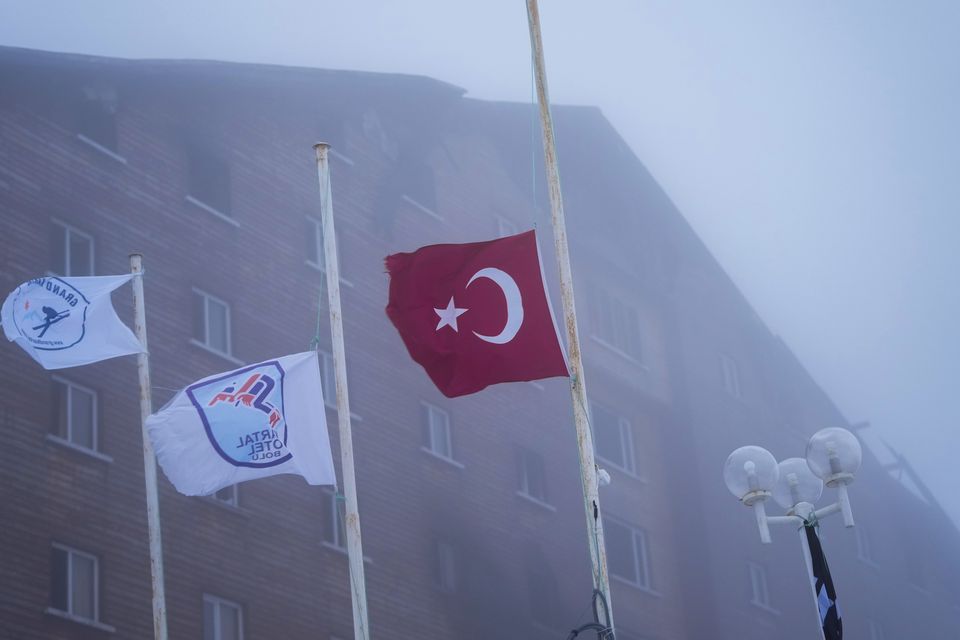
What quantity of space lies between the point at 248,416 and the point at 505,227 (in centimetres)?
2501

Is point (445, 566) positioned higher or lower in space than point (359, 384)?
lower

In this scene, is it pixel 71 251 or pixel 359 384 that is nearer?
pixel 71 251

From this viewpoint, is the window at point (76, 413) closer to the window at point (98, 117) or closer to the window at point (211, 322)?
the window at point (211, 322)

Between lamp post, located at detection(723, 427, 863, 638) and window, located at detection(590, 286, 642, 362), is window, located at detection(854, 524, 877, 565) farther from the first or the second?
lamp post, located at detection(723, 427, 863, 638)

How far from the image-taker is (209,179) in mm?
32781

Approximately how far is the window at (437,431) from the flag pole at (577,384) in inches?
759

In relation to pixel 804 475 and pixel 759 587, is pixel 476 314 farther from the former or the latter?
pixel 759 587

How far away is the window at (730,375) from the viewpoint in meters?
51.5

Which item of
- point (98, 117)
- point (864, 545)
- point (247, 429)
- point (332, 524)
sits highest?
point (864, 545)

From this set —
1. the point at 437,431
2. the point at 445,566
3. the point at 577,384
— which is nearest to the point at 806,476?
the point at 577,384

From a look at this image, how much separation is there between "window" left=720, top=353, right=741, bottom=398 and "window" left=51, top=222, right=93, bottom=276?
26769 mm

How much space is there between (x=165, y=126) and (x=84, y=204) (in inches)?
138

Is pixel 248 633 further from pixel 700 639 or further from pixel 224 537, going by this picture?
pixel 700 639

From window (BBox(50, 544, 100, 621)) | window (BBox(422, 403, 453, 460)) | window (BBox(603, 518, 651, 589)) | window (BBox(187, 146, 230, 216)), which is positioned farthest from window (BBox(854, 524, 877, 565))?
window (BBox(50, 544, 100, 621))
